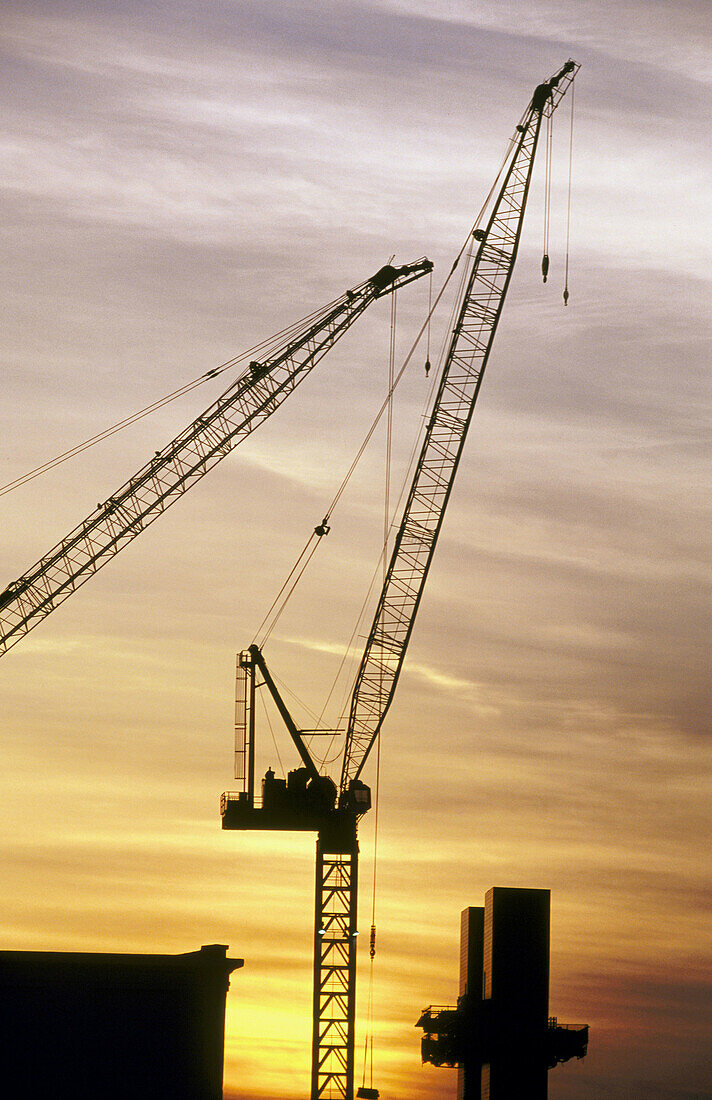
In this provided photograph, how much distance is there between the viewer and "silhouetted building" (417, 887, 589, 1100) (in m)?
83.4

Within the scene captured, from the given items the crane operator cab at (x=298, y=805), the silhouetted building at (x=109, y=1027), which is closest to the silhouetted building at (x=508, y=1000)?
the silhouetted building at (x=109, y=1027)

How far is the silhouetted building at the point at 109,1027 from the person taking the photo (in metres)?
85.9

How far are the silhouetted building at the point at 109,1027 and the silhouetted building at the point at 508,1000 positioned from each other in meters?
13.1

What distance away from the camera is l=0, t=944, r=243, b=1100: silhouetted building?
85.9 metres

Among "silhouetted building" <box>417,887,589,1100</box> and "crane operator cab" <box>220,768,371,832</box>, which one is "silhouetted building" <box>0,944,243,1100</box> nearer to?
"silhouetted building" <box>417,887,589,1100</box>

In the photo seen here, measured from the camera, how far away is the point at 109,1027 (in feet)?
284

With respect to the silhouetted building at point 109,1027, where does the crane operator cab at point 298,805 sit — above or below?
above

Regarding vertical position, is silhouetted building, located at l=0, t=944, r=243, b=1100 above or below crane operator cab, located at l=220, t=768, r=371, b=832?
below

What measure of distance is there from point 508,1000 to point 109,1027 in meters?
20.1

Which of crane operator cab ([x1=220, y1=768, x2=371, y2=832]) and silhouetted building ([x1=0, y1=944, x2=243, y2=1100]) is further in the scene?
crane operator cab ([x1=220, y1=768, x2=371, y2=832])

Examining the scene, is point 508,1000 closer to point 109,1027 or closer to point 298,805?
point 109,1027

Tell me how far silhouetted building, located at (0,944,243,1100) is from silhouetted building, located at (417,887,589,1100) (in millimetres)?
13101

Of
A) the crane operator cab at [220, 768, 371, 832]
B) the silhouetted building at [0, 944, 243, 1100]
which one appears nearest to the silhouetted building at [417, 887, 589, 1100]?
the silhouetted building at [0, 944, 243, 1100]

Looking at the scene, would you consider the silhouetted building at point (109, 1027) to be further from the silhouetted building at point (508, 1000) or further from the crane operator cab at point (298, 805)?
the crane operator cab at point (298, 805)
